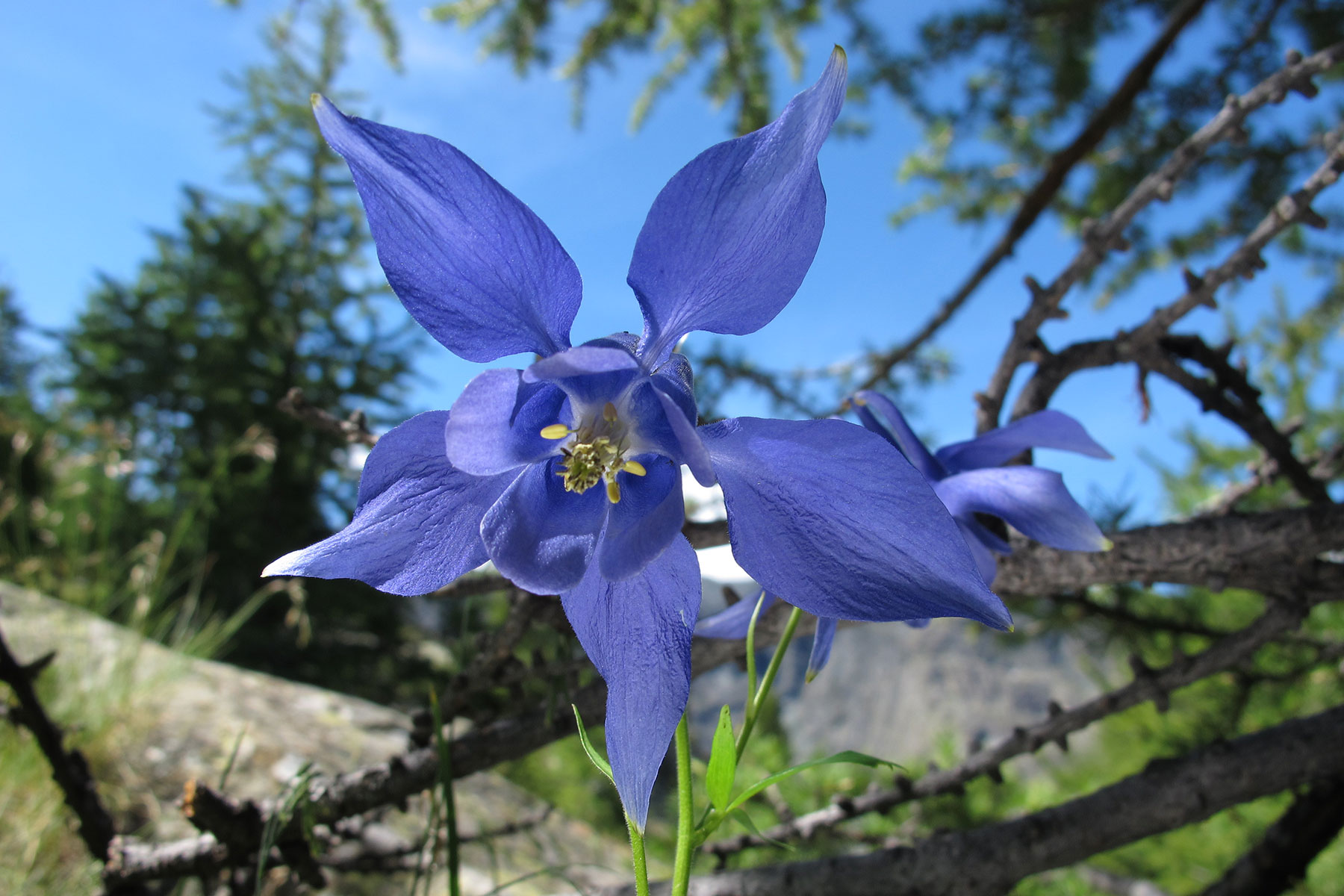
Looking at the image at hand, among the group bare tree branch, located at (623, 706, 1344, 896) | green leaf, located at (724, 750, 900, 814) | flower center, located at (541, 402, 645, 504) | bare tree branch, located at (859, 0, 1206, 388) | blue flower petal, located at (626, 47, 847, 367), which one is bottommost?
bare tree branch, located at (623, 706, 1344, 896)

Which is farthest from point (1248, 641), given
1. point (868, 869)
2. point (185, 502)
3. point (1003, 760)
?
point (185, 502)

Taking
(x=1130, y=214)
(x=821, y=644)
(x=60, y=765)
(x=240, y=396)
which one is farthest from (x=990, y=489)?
(x=240, y=396)

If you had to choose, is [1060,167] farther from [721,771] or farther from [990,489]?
[721,771]

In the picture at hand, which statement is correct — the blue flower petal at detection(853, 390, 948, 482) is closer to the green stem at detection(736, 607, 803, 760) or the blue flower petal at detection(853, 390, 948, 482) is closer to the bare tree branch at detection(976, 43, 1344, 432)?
the green stem at detection(736, 607, 803, 760)

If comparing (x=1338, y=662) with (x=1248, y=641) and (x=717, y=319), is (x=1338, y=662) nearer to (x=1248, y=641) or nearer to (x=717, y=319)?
(x=1248, y=641)

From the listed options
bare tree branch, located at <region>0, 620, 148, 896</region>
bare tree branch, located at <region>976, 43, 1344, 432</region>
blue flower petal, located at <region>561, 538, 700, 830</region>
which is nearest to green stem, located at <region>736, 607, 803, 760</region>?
blue flower petal, located at <region>561, 538, 700, 830</region>

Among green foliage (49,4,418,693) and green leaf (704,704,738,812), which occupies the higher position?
green foliage (49,4,418,693)
